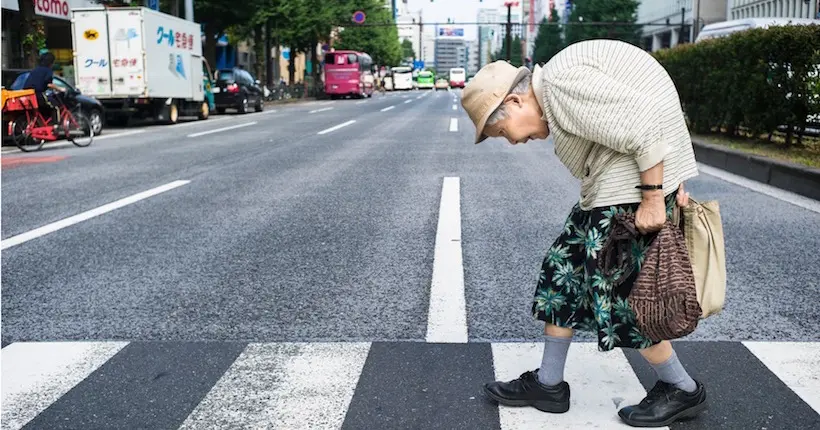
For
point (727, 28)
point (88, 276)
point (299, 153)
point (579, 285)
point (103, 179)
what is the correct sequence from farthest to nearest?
point (727, 28) < point (299, 153) < point (103, 179) < point (88, 276) < point (579, 285)

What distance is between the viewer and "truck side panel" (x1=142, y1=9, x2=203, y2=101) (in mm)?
22048

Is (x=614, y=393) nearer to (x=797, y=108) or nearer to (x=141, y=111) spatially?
(x=797, y=108)

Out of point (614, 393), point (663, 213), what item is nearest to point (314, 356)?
point (614, 393)

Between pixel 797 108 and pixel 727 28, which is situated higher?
pixel 727 28

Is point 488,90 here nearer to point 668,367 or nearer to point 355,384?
point 668,367

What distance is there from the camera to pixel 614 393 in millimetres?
3088

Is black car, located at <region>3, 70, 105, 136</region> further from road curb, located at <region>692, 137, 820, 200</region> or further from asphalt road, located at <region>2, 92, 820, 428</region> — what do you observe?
road curb, located at <region>692, 137, 820, 200</region>

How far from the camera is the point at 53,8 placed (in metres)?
26.2

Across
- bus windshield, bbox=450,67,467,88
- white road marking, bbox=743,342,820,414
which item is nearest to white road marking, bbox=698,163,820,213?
white road marking, bbox=743,342,820,414

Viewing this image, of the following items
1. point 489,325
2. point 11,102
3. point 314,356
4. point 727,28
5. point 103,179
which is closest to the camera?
point 314,356

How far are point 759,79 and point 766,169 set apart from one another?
2.01 m

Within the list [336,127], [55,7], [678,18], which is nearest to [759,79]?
[336,127]

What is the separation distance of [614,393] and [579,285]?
0.54 m

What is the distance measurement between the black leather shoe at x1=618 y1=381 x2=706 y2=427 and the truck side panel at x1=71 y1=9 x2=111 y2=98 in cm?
2109
